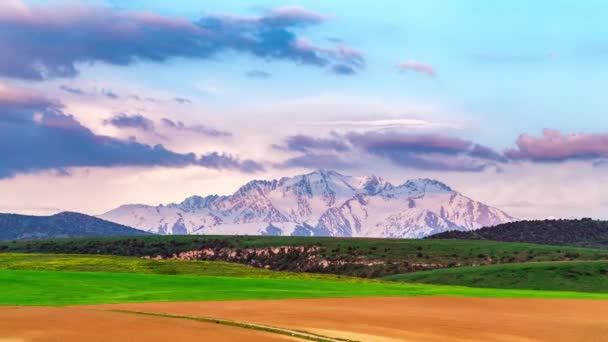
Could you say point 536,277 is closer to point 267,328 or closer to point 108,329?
point 267,328

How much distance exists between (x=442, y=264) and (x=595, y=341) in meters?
149

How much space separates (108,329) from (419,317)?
22.2 m

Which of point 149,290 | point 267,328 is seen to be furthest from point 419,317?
point 149,290

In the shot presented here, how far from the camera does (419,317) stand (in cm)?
5609

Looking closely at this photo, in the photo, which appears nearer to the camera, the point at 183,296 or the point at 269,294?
the point at 183,296

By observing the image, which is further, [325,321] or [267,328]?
[325,321]

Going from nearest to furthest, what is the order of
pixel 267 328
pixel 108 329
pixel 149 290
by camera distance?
pixel 108 329 < pixel 267 328 < pixel 149 290

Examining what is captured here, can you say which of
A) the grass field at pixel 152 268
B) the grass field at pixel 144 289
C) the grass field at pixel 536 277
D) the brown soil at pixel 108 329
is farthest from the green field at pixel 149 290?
the grass field at pixel 536 277

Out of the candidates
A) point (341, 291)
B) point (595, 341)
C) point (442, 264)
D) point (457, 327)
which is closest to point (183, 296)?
point (341, 291)

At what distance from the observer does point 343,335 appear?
43375mm

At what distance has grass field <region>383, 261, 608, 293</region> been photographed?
12688cm

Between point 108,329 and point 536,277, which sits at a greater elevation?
point 536,277

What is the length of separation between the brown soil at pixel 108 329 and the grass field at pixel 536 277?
297 feet

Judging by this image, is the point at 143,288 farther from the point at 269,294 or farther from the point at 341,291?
the point at 341,291
